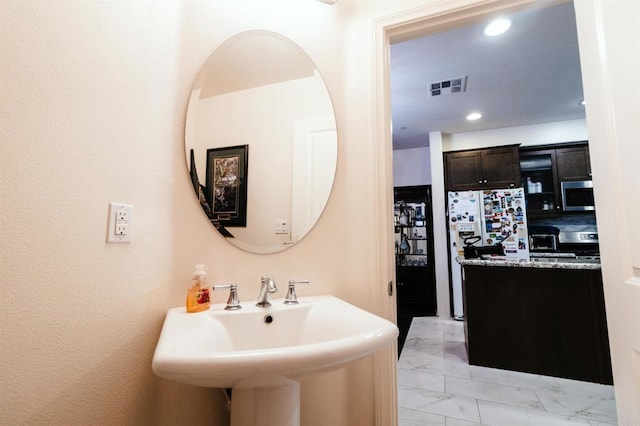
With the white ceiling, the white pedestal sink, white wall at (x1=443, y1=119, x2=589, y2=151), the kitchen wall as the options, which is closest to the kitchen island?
the kitchen wall

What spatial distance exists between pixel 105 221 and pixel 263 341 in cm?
60

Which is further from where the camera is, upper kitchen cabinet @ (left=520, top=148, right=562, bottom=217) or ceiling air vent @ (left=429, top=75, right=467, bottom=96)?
upper kitchen cabinet @ (left=520, top=148, right=562, bottom=217)

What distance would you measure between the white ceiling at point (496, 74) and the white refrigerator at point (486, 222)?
106 cm

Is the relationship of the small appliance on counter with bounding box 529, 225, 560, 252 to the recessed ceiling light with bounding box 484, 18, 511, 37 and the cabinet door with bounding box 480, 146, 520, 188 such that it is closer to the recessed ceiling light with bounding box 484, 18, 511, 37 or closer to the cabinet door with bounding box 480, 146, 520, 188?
the cabinet door with bounding box 480, 146, 520, 188

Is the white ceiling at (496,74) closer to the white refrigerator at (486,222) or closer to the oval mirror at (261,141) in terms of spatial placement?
the white refrigerator at (486,222)

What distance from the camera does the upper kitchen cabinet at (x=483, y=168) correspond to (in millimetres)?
3832

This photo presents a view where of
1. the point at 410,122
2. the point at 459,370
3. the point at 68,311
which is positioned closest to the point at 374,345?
the point at 68,311

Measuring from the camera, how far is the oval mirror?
108 cm

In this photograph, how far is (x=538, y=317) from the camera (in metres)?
2.27

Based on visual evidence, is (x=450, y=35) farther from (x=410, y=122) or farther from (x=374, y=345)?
(x=374, y=345)

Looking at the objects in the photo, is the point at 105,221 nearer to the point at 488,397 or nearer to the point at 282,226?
the point at 282,226

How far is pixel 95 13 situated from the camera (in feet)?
2.48

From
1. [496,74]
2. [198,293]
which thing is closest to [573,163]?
[496,74]

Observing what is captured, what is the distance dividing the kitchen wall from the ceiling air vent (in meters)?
1.96
